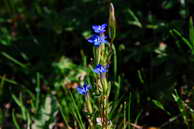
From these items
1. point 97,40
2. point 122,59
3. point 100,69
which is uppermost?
point 122,59

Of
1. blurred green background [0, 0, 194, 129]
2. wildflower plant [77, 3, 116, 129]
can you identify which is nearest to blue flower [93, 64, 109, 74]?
wildflower plant [77, 3, 116, 129]

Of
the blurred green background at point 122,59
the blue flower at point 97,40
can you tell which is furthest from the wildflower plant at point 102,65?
the blurred green background at point 122,59

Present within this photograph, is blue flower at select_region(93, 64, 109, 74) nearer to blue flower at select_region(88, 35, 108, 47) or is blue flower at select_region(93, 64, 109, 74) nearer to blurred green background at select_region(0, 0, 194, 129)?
blue flower at select_region(88, 35, 108, 47)

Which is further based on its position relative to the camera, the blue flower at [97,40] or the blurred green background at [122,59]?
the blurred green background at [122,59]

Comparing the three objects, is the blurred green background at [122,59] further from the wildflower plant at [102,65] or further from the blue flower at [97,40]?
the blue flower at [97,40]

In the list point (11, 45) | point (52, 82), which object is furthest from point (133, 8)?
point (11, 45)

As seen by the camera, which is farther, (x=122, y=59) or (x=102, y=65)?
(x=122, y=59)

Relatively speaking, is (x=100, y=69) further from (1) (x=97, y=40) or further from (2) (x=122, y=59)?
(2) (x=122, y=59)

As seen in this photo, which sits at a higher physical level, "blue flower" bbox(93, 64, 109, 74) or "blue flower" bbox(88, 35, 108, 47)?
"blue flower" bbox(88, 35, 108, 47)

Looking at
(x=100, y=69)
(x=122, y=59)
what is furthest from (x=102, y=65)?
(x=122, y=59)
